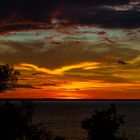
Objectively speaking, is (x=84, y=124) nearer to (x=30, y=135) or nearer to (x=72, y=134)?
(x=30, y=135)

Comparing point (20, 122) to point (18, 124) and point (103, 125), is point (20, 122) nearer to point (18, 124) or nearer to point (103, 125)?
point (18, 124)

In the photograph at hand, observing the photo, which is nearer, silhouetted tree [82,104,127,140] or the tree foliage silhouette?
the tree foliage silhouette

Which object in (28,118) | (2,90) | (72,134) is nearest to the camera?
(2,90)

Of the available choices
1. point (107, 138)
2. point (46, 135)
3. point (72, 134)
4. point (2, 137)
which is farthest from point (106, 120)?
point (72, 134)

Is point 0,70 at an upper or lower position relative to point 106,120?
upper

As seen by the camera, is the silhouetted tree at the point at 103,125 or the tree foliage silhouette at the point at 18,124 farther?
the silhouetted tree at the point at 103,125

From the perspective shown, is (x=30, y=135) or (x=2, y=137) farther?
(x=30, y=135)

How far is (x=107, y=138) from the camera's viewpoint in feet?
142

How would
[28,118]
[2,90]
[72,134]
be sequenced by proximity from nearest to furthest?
[2,90] → [28,118] → [72,134]

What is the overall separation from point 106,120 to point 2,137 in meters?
9.57

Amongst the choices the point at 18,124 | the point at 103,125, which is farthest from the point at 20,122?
the point at 103,125

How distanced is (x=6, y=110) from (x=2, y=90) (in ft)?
7.55

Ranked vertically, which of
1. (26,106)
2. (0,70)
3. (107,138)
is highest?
(0,70)

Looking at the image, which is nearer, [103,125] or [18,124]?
[103,125]
